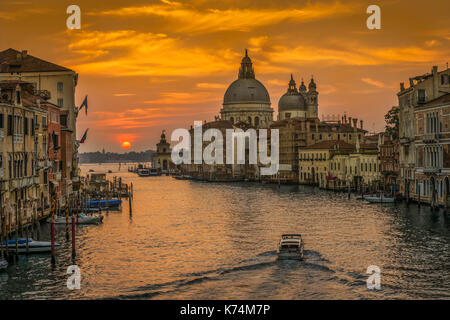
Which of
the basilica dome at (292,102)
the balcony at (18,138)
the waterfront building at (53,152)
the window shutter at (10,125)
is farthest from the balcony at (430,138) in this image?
the basilica dome at (292,102)

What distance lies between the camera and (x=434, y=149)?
4416cm

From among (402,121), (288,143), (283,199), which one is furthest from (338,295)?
(288,143)

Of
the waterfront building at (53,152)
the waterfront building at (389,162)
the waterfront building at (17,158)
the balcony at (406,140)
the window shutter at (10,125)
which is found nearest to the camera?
the waterfront building at (17,158)

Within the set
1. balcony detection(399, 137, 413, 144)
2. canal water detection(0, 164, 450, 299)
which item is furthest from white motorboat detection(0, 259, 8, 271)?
balcony detection(399, 137, 413, 144)

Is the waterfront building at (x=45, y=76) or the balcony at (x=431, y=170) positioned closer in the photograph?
the balcony at (x=431, y=170)

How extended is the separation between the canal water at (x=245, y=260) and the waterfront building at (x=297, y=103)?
95.9 metres

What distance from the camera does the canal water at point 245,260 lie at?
21484 mm

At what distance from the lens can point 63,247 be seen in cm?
3030

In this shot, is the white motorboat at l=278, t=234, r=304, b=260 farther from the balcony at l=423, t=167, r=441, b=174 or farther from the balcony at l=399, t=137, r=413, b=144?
the balcony at l=399, t=137, r=413, b=144

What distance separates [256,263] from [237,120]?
419ft

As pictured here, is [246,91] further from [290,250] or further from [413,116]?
[290,250]

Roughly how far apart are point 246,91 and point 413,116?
106m

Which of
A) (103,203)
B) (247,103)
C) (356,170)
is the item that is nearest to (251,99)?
(247,103)

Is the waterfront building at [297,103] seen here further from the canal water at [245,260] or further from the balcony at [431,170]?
the canal water at [245,260]
